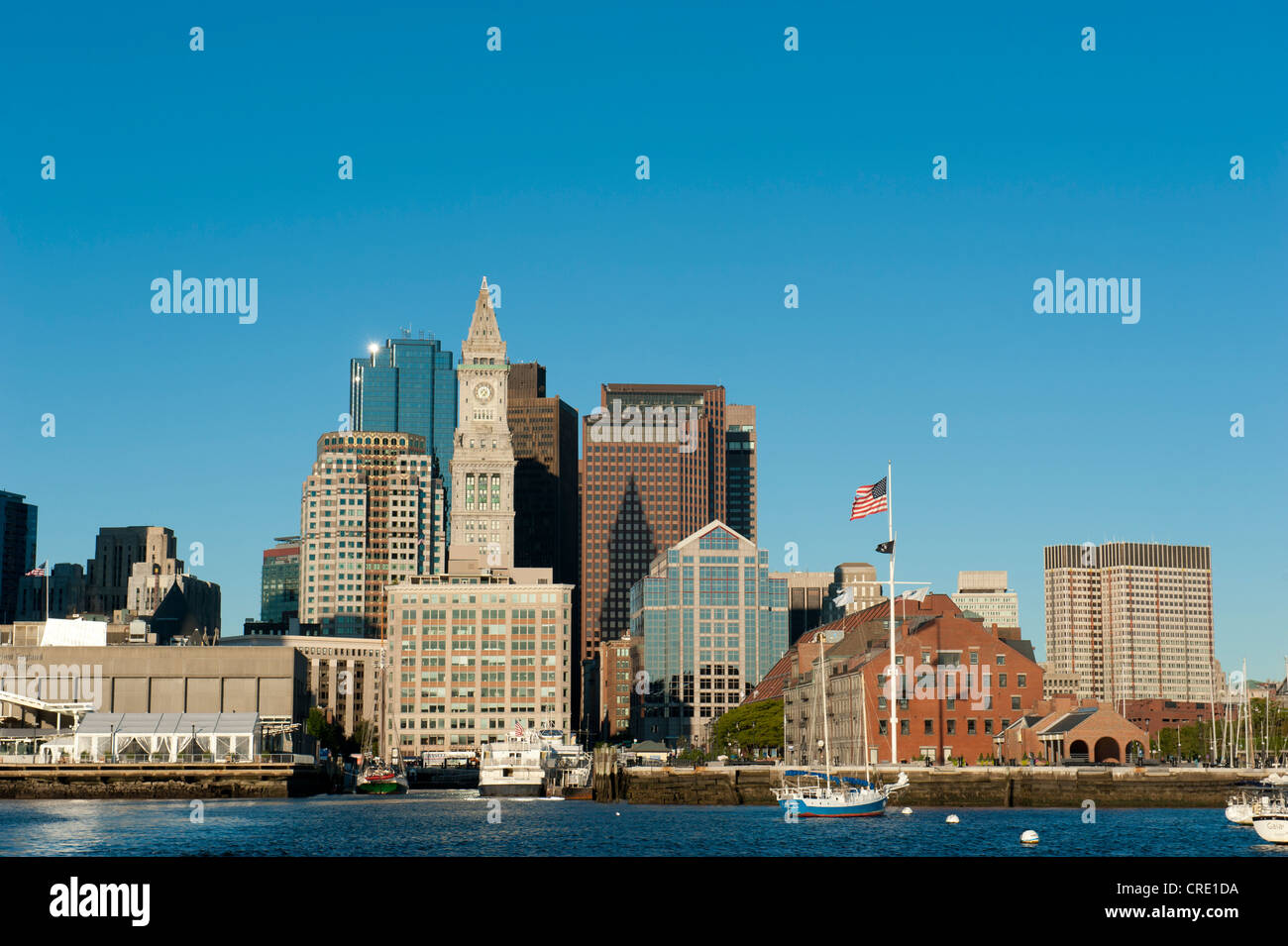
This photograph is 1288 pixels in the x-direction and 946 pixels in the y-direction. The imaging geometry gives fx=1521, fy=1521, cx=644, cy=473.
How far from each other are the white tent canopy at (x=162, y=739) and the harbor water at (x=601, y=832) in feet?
97.6

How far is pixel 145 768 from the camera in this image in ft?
499

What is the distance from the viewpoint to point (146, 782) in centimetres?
15112

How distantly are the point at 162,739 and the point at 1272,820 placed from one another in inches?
4801

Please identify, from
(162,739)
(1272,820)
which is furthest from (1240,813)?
(162,739)

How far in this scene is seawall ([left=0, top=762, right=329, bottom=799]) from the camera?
150 m

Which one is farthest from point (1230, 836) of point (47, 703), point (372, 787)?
point (47, 703)

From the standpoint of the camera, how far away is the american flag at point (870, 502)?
362 feet

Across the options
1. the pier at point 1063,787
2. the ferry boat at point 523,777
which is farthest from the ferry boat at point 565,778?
the pier at point 1063,787

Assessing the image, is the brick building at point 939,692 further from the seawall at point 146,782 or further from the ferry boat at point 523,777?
the seawall at point 146,782

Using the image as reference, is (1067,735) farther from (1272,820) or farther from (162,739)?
(162,739)
